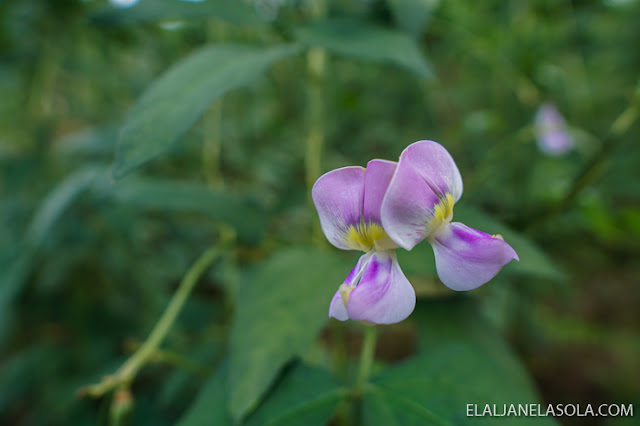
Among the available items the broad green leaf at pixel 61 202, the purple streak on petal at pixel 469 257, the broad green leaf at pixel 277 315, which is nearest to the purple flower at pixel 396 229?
the purple streak on petal at pixel 469 257

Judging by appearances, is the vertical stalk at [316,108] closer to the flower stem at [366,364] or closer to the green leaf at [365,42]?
the green leaf at [365,42]

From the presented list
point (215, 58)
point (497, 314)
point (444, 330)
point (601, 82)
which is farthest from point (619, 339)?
point (215, 58)

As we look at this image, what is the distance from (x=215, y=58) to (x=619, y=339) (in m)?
1.43

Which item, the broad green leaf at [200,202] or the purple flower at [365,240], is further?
the broad green leaf at [200,202]

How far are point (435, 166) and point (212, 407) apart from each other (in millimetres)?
313

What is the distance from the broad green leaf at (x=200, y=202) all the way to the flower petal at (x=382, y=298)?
0.34 meters

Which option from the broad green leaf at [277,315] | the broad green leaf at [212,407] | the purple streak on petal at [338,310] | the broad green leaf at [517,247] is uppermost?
the purple streak on petal at [338,310]

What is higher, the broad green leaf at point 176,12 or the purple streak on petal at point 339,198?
the broad green leaf at point 176,12

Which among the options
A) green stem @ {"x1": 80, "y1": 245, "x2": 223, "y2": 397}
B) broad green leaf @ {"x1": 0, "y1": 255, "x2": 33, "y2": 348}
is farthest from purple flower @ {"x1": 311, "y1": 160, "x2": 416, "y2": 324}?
broad green leaf @ {"x1": 0, "y1": 255, "x2": 33, "y2": 348}

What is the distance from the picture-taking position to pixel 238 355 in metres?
0.43

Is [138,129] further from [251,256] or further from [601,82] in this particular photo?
[601,82]

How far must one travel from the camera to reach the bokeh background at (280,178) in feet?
1.84

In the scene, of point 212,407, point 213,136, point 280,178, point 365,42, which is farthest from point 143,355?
point 280,178

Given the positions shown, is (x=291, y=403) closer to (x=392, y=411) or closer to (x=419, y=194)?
(x=392, y=411)
